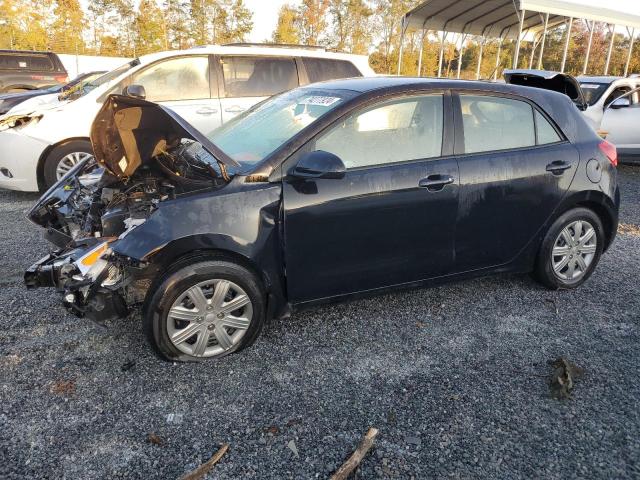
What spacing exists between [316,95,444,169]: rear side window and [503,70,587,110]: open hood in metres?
3.59

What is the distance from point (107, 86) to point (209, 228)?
14.8 feet

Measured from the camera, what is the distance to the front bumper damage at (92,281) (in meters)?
2.63

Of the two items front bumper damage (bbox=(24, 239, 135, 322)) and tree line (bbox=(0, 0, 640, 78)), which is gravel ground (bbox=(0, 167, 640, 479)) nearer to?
front bumper damage (bbox=(24, 239, 135, 322))

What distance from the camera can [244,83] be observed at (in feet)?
22.4

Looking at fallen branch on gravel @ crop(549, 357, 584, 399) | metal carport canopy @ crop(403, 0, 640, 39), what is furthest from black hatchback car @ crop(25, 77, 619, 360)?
metal carport canopy @ crop(403, 0, 640, 39)

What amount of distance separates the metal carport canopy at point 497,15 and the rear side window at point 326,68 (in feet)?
28.2

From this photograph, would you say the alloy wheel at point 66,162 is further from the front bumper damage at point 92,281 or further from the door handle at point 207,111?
the front bumper damage at point 92,281

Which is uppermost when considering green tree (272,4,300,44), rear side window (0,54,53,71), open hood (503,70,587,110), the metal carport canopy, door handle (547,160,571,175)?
green tree (272,4,300,44)

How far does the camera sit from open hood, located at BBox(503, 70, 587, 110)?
6.21 m

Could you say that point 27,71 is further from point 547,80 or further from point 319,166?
point 319,166

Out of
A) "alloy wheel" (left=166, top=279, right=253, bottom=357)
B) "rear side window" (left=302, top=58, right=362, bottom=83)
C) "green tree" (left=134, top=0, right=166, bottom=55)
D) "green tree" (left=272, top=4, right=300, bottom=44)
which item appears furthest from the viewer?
"green tree" (left=272, top=4, right=300, bottom=44)

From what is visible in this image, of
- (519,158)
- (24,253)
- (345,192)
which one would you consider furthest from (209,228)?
(24,253)

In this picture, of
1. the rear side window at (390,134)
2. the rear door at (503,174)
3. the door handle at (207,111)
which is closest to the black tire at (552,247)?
the rear door at (503,174)

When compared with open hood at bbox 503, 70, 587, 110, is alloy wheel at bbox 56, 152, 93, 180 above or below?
below
